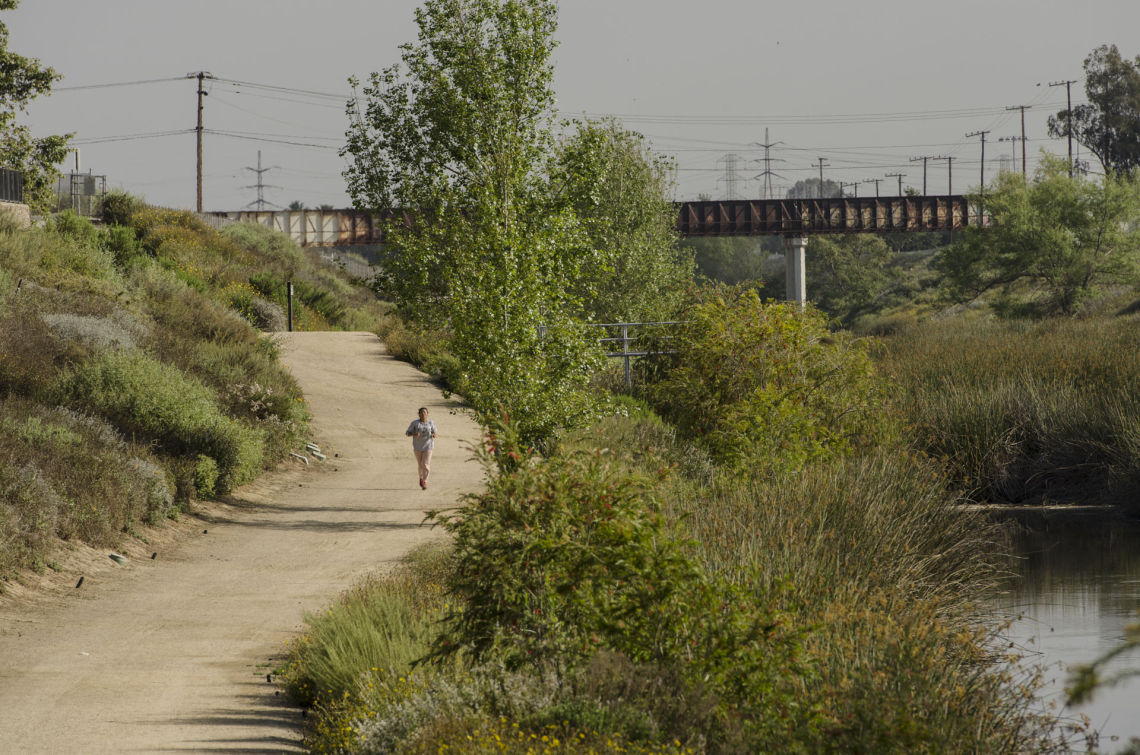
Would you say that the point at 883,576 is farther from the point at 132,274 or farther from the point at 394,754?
the point at 132,274

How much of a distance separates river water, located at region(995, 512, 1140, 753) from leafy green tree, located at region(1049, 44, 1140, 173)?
252ft

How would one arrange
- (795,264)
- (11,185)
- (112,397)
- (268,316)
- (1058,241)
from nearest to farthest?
(112,397) → (11,185) → (268,316) → (1058,241) → (795,264)

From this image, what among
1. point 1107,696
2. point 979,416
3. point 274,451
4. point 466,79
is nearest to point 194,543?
point 274,451

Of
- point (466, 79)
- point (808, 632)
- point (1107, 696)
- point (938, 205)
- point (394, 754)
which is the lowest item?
point (1107, 696)

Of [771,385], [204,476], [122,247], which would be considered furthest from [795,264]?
[204,476]

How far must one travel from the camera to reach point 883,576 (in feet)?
32.7

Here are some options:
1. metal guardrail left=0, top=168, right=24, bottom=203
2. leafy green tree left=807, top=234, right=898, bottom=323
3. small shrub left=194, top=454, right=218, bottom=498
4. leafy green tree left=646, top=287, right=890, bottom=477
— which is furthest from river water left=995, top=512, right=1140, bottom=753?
leafy green tree left=807, top=234, right=898, bottom=323

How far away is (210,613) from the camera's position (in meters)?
10.2

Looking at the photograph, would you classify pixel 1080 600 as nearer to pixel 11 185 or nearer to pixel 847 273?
pixel 11 185

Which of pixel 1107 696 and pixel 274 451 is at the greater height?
pixel 274 451

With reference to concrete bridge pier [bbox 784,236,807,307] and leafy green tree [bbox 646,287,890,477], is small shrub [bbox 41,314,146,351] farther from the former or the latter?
concrete bridge pier [bbox 784,236,807,307]

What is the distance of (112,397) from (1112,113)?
87085 mm

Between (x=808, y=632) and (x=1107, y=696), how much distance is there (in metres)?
5.36

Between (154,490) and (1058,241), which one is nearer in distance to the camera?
(154,490)
